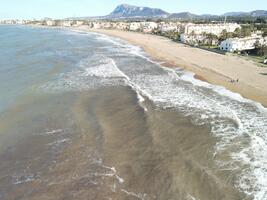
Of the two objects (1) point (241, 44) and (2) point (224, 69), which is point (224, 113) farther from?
(1) point (241, 44)

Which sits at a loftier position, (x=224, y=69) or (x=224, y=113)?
(x=224, y=113)

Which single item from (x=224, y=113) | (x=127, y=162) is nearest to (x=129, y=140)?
(x=127, y=162)

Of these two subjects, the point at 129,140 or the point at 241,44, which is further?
the point at 241,44

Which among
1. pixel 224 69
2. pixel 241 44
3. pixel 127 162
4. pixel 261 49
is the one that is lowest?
pixel 224 69

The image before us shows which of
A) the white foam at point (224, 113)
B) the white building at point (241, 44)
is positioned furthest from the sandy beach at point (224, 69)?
the white building at point (241, 44)

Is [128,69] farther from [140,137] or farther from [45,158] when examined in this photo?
[45,158]

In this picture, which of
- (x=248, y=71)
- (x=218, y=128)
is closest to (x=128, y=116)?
(x=218, y=128)

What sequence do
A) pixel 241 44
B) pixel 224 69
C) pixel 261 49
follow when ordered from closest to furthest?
1. pixel 224 69
2. pixel 261 49
3. pixel 241 44

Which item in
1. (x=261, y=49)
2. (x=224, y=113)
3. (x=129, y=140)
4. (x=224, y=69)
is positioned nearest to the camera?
(x=129, y=140)
